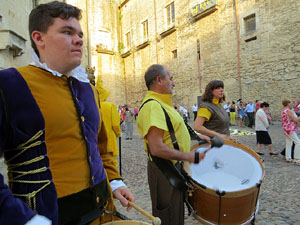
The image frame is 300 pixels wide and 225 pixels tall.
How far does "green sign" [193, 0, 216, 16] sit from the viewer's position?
52.7 ft

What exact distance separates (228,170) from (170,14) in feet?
67.3

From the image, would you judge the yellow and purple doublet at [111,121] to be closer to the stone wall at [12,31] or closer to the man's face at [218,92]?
the man's face at [218,92]

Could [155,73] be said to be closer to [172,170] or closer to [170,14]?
[172,170]

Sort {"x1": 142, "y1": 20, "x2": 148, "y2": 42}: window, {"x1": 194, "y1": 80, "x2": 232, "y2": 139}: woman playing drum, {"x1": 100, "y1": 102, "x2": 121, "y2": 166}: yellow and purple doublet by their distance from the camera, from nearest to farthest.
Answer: {"x1": 194, "y1": 80, "x2": 232, "y2": 139}: woman playing drum → {"x1": 100, "y1": 102, "x2": 121, "y2": 166}: yellow and purple doublet → {"x1": 142, "y1": 20, "x2": 148, "y2": 42}: window

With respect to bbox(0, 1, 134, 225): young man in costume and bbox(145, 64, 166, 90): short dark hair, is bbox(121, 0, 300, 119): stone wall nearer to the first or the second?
bbox(145, 64, 166, 90): short dark hair

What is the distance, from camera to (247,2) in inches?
562

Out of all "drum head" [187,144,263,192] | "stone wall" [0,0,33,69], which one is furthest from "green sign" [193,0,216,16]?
"drum head" [187,144,263,192]

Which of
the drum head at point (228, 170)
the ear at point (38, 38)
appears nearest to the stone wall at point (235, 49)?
the drum head at point (228, 170)

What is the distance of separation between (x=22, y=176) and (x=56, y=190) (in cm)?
19

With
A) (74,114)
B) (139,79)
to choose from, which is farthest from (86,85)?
(139,79)

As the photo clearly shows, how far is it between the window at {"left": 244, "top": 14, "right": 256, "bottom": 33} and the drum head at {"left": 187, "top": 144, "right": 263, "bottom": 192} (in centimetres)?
1429

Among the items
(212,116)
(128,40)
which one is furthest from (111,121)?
(128,40)

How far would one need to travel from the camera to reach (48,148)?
105cm

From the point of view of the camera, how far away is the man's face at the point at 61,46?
113 centimetres
